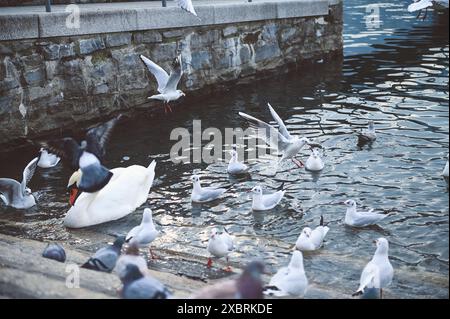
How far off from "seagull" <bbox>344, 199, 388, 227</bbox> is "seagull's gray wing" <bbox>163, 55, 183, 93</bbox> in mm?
3561

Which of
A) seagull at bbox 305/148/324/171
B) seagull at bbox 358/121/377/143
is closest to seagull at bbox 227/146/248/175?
seagull at bbox 305/148/324/171

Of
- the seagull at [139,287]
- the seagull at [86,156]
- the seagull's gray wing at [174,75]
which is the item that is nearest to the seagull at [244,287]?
the seagull at [139,287]

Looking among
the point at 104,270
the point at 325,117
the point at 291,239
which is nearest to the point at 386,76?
the point at 325,117

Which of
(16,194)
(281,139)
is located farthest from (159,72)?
(16,194)

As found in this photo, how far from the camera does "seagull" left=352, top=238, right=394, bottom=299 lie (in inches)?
190

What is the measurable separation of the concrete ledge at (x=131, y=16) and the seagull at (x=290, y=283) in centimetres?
596

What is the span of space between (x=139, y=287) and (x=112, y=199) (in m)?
4.07

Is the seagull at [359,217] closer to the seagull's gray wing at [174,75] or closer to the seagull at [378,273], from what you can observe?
the seagull at [378,273]

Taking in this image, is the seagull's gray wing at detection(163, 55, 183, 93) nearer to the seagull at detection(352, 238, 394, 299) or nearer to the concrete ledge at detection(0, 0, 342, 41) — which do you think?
the concrete ledge at detection(0, 0, 342, 41)

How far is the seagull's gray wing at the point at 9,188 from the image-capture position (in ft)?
25.4

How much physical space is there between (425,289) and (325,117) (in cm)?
639

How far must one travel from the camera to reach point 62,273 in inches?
187

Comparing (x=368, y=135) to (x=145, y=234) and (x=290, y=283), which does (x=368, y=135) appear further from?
(x=290, y=283)
